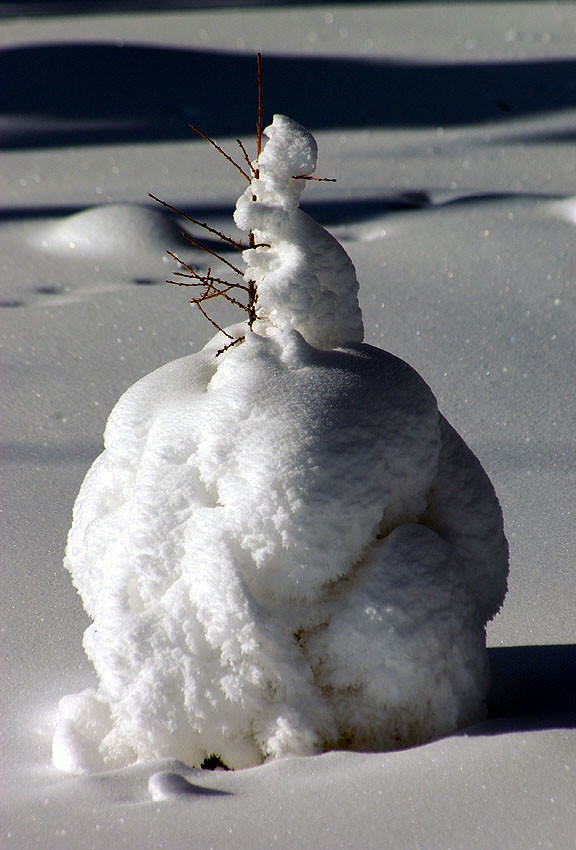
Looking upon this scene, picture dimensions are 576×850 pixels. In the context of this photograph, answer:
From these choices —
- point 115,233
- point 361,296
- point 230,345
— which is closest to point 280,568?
point 230,345

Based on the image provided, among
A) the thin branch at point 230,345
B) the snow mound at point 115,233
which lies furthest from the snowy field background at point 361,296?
the thin branch at point 230,345

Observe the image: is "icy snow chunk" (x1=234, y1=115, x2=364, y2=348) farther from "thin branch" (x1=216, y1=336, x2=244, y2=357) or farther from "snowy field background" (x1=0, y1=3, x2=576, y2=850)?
"snowy field background" (x1=0, y1=3, x2=576, y2=850)

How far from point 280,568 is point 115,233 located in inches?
95.6

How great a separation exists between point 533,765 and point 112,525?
0.57 m

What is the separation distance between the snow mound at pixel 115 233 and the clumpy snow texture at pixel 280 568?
2121 mm

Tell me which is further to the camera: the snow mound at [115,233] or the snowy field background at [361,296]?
the snow mound at [115,233]

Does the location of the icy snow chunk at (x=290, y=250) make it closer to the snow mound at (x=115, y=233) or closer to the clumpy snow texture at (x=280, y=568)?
the clumpy snow texture at (x=280, y=568)

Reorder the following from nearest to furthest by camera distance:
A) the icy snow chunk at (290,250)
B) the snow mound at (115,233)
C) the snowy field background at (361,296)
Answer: the snowy field background at (361,296)
the icy snow chunk at (290,250)
the snow mound at (115,233)

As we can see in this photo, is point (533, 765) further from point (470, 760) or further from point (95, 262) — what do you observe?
point (95, 262)

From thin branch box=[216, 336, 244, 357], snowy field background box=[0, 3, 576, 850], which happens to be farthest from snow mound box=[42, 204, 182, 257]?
thin branch box=[216, 336, 244, 357]

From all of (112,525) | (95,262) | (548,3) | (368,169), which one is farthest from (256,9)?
(112,525)

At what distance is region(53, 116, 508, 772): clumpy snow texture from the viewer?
1160 millimetres

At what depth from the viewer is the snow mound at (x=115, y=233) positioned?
132 inches

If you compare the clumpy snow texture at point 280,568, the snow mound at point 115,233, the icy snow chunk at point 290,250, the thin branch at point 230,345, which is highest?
the snow mound at point 115,233
